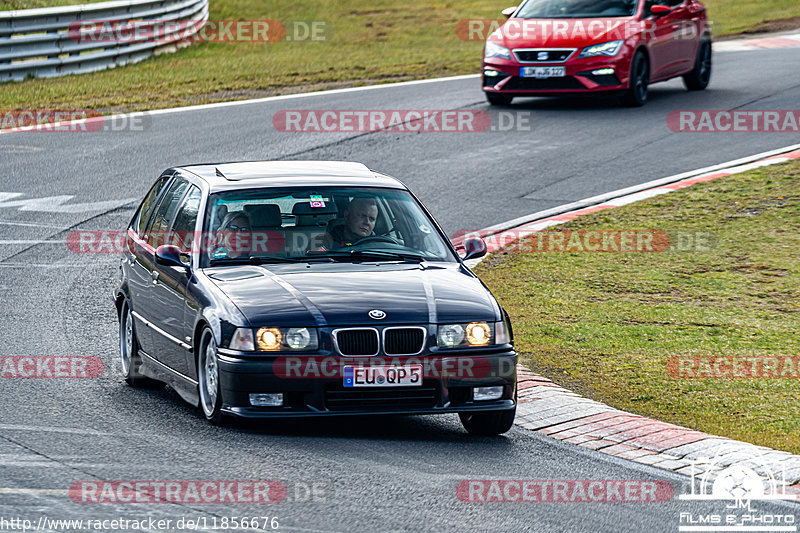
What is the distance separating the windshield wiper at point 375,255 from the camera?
8320 millimetres

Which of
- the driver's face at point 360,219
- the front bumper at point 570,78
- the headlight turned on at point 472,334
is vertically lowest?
the front bumper at point 570,78

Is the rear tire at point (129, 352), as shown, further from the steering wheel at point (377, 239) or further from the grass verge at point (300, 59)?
the grass verge at point (300, 59)

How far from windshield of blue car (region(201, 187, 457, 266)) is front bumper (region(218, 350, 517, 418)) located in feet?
3.62

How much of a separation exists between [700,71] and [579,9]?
8.16 ft

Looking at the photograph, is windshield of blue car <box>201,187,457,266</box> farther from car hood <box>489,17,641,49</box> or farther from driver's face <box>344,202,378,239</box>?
car hood <box>489,17,641,49</box>

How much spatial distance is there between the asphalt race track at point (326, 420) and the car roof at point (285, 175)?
4.82 ft

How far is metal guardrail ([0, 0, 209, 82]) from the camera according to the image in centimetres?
2252

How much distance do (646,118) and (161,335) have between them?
12183 mm

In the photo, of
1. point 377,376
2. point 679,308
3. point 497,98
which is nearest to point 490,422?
point 377,376

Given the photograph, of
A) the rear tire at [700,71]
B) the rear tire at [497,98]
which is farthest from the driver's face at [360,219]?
the rear tire at [700,71]

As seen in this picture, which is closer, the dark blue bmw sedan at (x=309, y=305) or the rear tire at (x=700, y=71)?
the dark blue bmw sedan at (x=309, y=305)

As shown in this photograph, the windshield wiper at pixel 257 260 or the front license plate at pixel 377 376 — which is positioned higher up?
the windshield wiper at pixel 257 260

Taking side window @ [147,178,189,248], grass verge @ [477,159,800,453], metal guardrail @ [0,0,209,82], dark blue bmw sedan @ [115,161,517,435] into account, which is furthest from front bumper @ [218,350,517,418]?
metal guardrail @ [0,0,209,82]

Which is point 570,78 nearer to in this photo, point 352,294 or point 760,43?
point 760,43
